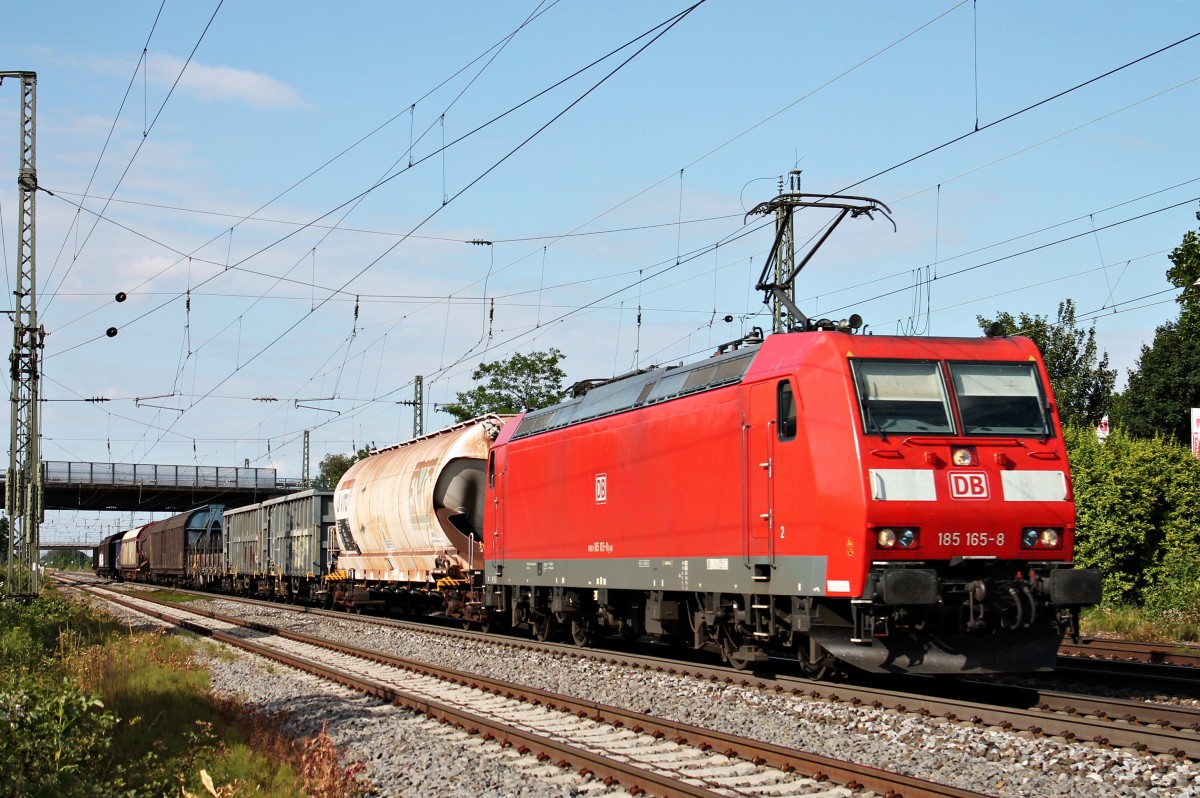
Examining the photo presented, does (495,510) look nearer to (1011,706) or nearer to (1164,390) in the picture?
(1011,706)

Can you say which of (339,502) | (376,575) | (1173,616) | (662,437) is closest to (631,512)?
(662,437)

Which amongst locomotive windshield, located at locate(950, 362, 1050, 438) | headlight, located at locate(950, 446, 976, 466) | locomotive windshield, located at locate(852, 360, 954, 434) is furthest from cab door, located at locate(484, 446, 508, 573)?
headlight, located at locate(950, 446, 976, 466)

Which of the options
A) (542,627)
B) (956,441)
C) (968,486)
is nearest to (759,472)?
(956,441)

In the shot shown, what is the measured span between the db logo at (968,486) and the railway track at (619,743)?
12.7 feet

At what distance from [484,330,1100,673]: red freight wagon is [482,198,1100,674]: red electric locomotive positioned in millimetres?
21

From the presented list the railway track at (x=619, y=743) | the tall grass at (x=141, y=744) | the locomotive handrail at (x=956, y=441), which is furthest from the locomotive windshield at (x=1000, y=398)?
the tall grass at (x=141, y=744)

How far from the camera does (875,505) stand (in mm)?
12375

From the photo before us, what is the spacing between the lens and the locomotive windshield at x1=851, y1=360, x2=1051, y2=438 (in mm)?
12984

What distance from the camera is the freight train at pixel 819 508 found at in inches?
492

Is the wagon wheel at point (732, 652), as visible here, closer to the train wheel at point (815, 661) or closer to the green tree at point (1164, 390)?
the train wheel at point (815, 661)

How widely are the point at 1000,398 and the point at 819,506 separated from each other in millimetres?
2418

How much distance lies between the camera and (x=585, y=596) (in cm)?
2038

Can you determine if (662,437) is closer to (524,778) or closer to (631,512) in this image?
(631,512)

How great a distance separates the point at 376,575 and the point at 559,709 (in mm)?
18190
